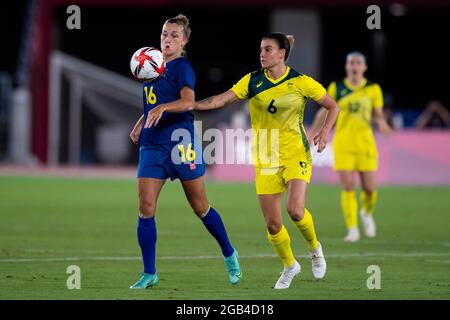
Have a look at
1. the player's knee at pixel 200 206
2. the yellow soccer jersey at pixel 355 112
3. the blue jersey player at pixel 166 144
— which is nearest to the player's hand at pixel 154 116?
the blue jersey player at pixel 166 144

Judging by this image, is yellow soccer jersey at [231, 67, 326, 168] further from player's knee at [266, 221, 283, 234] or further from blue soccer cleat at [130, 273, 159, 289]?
blue soccer cleat at [130, 273, 159, 289]

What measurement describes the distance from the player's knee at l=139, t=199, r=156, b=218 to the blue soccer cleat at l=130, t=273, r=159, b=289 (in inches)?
21.1

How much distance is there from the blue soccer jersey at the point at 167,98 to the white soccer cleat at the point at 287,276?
1570 millimetres

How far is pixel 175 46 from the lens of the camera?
34.4ft

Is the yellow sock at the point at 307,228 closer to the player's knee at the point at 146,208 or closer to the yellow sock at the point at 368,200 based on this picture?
the player's knee at the point at 146,208

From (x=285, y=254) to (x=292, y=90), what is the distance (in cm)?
154

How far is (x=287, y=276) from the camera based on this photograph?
1054 centimetres

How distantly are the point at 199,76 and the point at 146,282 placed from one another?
34.1m

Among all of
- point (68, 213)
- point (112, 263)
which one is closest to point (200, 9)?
point (68, 213)

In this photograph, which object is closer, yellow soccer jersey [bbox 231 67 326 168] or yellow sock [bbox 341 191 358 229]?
yellow soccer jersey [bbox 231 67 326 168]

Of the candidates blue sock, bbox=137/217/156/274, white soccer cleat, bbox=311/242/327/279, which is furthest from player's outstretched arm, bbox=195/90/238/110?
white soccer cleat, bbox=311/242/327/279

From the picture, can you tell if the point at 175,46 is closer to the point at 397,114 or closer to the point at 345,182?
the point at 345,182

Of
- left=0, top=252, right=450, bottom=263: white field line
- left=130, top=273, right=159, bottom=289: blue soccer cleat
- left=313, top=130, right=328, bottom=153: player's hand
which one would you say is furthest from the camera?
left=0, top=252, right=450, bottom=263: white field line

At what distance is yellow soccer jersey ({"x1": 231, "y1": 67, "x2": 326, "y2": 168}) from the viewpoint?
35.3 ft
